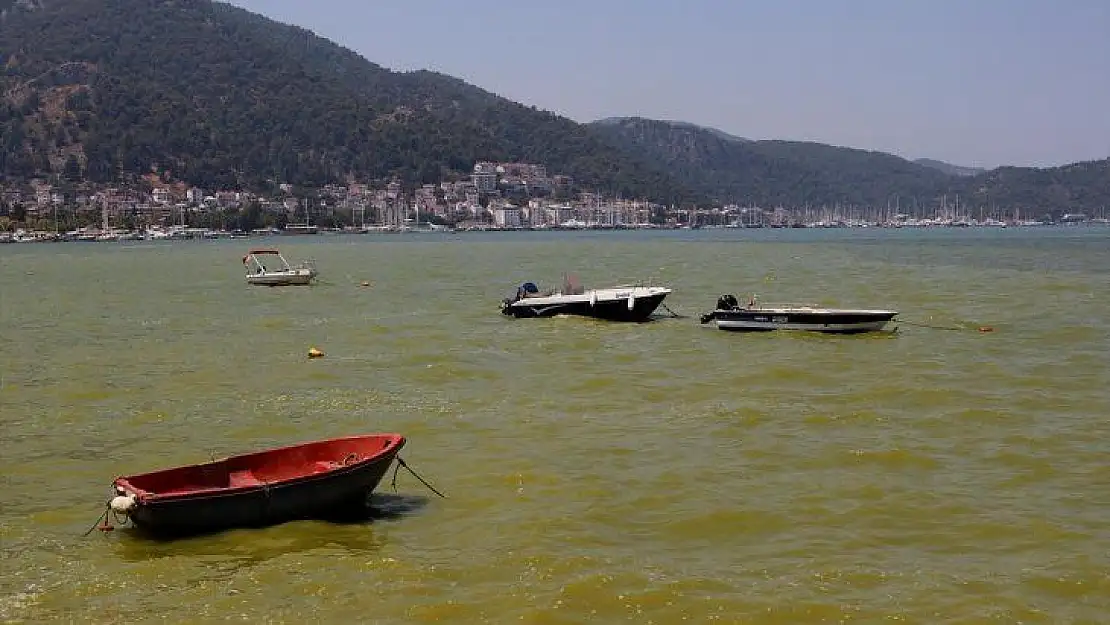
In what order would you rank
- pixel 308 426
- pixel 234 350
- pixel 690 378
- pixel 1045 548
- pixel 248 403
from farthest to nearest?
pixel 234 350, pixel 690 378, pixel 248 403, pixel 308 426, pixel 1045 548

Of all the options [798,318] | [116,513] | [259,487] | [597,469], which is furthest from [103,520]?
[798,318]

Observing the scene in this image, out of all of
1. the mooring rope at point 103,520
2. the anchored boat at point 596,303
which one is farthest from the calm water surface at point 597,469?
the anchored boat at point 596,303

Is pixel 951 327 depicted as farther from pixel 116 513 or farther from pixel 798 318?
pixel 116 513

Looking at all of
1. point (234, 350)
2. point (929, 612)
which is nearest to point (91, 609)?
point (929, 612)

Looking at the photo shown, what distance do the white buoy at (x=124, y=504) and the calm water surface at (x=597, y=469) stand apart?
574 mm

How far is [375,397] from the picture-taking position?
26156 mm

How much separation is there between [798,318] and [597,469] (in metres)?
20.8

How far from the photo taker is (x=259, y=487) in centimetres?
1498

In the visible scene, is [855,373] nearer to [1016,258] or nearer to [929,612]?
[929,612]

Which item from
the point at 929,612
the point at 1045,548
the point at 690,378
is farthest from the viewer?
the point at 690,378

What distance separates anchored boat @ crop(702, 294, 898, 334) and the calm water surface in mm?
1235

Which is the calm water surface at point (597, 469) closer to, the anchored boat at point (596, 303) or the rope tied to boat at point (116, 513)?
the rope tied to boat at point (116, 513)

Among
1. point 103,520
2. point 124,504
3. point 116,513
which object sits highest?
point 124,504

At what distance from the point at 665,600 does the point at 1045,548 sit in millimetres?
5363
